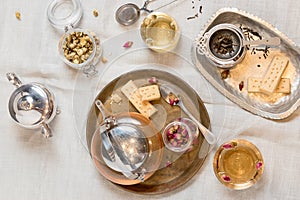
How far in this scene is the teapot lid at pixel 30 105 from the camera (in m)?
1.26

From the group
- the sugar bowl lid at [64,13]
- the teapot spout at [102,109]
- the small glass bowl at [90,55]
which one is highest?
the sugar bowl lid at [64,13]

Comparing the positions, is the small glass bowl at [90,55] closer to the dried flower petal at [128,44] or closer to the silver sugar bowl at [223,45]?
the dried flower petal at [128,44]

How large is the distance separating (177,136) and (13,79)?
0.35 meters

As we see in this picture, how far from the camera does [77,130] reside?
1267 millimetres

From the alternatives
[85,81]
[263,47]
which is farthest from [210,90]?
[85,81]

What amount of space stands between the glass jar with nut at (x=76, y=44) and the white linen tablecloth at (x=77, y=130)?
0.02m

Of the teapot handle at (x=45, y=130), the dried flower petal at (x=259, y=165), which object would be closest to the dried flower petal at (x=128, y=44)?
the teapot handle at (x=45, y=130)

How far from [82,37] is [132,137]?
0.24m

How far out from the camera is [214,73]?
1254 millimetres

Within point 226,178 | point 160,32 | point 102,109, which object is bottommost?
point 226,178

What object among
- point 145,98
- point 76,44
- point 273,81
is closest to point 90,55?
point 76,44

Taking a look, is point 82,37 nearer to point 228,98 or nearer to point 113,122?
point 113,122

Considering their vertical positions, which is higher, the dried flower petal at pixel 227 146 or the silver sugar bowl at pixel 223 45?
the silver sugar bowl at pixel 223 45

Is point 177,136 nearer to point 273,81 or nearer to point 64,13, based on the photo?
point 273,81
